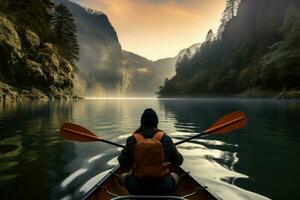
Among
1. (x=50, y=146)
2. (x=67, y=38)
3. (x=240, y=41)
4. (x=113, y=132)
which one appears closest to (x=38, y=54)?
(x=67, y=38)

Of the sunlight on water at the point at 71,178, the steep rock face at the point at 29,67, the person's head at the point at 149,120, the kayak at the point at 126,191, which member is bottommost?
the sunlight on water at the point at 71,178

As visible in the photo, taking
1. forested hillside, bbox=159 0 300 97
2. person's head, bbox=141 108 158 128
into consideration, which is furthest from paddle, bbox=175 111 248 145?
forested hillside, bbox=159 0 300 97

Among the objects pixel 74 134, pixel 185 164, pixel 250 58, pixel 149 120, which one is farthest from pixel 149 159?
pixel 250 58

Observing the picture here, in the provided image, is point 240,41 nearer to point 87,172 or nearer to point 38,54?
point 38,54

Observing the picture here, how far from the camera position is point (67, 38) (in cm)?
7900

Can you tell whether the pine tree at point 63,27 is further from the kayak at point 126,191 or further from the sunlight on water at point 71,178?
the kayak at point 126,191

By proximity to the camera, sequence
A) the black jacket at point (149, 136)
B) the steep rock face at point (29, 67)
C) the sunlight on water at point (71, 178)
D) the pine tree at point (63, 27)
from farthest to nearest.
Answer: the pine tree at point (63, 27) → the steep rock face at point (29, 67) → the sunlight on water at point (71, 178) → the black jacket at point (149, 136)

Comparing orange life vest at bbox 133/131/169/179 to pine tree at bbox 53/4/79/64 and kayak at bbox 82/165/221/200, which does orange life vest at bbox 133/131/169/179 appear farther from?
pine tree at bbox 53/4/79/64

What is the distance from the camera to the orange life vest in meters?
5.34

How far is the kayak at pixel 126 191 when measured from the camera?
5.52 m

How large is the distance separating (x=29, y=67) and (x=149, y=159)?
181 ft

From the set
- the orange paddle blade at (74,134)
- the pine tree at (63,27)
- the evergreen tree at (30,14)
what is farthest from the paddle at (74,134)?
the pine tree at (63,27)

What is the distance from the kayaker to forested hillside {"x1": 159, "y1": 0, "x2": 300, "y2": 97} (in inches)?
2254

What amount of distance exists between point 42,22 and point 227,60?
169ft
